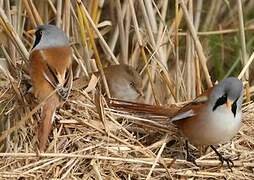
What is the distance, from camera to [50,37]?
14.9 ft

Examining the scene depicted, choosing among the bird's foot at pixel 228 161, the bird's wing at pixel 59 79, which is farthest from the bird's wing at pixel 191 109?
the bird's wing at pixel 59 79

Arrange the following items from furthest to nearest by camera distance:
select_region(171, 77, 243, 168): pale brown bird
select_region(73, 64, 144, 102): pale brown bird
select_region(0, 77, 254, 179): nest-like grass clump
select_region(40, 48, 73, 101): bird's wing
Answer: select_region(73, 64, 144, 102): pale brown bird
select_region(40, 48, 73, 101): bird's wing
select_region(171, 77, 243, 168): pale brown bird
select_region(0, 77, 254, 179): nest-like grass clump

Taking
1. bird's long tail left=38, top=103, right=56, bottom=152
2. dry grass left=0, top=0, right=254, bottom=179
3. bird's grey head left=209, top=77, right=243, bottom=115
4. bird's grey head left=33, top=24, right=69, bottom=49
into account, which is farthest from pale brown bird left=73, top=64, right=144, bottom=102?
bird's grey head left=209, top=77, right=243, bottom=115

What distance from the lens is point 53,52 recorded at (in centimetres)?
448

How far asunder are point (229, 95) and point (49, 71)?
960 millimetres

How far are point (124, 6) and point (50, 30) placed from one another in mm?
685

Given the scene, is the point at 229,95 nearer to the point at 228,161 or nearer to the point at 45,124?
the point at 228,161

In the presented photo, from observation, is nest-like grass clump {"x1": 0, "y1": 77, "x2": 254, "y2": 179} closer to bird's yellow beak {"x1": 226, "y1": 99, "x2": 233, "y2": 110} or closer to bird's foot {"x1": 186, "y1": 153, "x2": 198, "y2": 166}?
bird's foot {"x1": 186, "y1": 153, "x2": 198, "y2": 166}

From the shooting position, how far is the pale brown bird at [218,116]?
405cm

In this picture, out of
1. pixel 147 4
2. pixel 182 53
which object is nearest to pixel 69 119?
pixel 147 4

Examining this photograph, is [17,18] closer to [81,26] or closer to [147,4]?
[81,26]

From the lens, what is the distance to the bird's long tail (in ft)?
13.1

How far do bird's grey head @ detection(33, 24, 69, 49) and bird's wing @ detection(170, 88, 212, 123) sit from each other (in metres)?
0.77

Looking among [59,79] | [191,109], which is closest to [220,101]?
[191,109]
